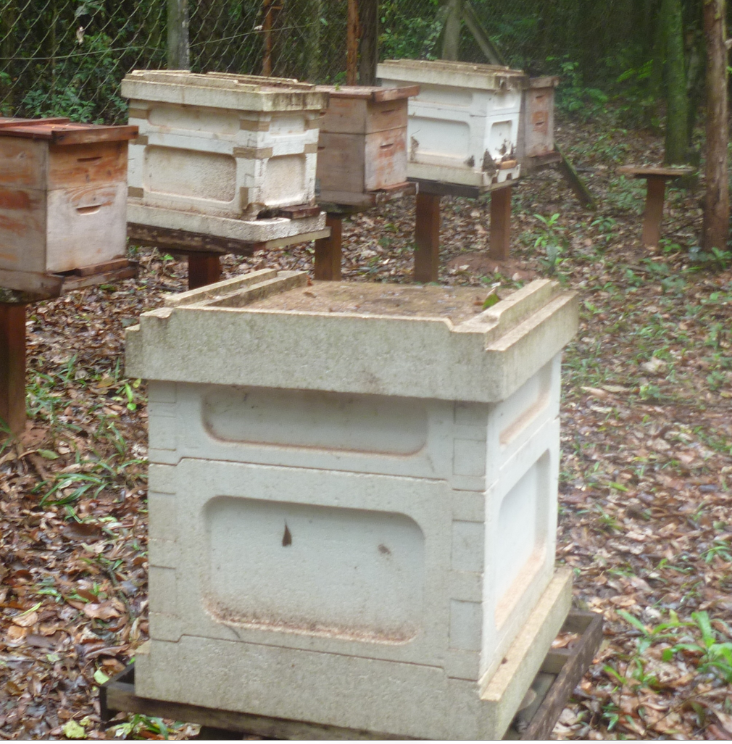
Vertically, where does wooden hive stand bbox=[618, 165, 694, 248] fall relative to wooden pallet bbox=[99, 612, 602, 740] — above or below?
above

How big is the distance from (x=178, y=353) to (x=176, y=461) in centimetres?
25

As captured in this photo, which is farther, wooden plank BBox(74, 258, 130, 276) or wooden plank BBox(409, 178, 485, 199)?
wooden plank BBox(409, 178, 485, 199)

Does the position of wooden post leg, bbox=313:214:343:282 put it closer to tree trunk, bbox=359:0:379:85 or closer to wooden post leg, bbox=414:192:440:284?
wooden post leg, bbox=414:192:440:284

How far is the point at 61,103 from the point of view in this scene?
7.30 meters

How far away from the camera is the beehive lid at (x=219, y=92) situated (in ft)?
15.3

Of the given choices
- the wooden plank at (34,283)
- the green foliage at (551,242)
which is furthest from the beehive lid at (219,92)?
the green foliage at (551,242)

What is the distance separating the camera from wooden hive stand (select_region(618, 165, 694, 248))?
870 cm

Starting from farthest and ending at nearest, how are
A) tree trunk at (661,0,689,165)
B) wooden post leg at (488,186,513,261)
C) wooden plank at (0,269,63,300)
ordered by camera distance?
tree trunk at (661,0,689,165) < wooden post leg at (488,186,513,261) < wooden plank at (0,269,63,300)

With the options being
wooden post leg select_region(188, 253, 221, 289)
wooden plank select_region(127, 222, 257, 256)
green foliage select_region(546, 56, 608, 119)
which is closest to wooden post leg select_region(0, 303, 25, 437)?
wooden plank select_region(127, 222, 257, 256)

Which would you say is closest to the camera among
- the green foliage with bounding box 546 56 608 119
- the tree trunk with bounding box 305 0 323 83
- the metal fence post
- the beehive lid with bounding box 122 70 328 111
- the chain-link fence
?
the beehive lid with bounding box 122 70 328 111

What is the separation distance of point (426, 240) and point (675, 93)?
3574mm

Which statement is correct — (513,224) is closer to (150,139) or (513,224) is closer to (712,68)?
(712,68)

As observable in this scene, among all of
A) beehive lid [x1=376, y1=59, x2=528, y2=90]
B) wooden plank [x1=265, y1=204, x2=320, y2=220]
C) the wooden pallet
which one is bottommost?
the wooden pallet

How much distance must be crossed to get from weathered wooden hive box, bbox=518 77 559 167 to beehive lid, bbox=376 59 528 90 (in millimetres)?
843
